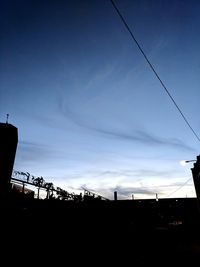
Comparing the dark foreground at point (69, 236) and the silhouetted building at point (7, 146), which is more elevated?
the silhouetted building at point (7, 146)

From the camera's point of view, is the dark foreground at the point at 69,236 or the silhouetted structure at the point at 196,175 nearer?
the dark foreground at the point at 69,236

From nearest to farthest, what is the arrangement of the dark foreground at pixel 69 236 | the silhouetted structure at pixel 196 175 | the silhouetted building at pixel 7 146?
the dark foreground at pixel 69 236 → the silhouetted building at pixel 7 146 → the silhouetted structure at pixel 196 175

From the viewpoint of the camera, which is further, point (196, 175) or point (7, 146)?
point (196, 175)

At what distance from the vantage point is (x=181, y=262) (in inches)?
395

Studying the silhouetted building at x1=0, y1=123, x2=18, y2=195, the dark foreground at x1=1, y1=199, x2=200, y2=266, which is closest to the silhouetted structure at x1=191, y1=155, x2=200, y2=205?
the dark foreground at x1=1, y1=199, x2=200, y2=266

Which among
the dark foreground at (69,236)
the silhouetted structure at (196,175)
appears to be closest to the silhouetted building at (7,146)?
the dark foreground at (69,236)

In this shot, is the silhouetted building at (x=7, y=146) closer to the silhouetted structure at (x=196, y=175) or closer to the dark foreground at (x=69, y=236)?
the dark foreground at (x=69, y=236)

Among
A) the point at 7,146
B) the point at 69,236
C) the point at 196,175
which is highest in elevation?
the point at 7,146

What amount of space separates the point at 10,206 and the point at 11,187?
3140 millimetres

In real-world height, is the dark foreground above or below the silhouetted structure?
below

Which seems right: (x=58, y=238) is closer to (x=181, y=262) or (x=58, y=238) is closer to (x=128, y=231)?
(x=181, y=262)

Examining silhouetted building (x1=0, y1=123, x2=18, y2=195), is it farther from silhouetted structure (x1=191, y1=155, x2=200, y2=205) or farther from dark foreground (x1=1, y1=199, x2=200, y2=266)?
silhouetted structure (x1=191, y1=155, x2=200, y2=205)

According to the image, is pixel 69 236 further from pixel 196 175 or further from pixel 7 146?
pixel 196 175

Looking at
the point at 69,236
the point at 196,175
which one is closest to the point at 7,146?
Answer: the point at 69,236
